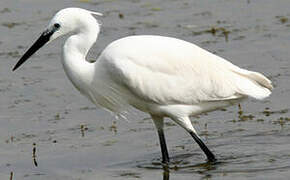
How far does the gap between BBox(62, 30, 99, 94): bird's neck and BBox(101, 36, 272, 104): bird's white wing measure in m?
0.22

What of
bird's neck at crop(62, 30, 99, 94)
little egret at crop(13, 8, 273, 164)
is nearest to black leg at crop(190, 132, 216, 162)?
little egret at crop(13, 8, 273, 164)

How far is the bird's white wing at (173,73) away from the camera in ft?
26.9

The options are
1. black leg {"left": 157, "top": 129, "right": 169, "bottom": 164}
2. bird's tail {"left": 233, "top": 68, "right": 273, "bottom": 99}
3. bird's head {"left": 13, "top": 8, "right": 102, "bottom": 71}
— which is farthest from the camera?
black leg {"left": 157, "top": 129, "right": 169, "bottom": 164}

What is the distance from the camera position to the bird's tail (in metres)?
8.65

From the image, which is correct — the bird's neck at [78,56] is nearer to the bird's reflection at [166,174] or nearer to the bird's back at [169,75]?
the bird's back at [169,75]

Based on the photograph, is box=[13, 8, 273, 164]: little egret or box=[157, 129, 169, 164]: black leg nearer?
box=[13, 8, 273, 164]: little egret

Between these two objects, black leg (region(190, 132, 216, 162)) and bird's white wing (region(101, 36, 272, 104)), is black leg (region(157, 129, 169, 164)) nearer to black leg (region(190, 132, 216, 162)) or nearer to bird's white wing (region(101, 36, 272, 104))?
black leg (region(190, 132, 216, 162))

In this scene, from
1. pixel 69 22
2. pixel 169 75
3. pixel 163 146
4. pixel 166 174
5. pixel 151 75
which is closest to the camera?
pixel 69 22

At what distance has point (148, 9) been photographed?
15188 mm

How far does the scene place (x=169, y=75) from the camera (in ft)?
27.7

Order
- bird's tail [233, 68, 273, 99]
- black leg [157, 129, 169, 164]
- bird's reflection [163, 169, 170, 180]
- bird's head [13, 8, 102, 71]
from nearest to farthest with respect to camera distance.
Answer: bird's head [13, 8, 102, 71] → bird's reflection [163, 169, 170, 180] → bird's tail [233, 68, 273, 99] → black leg [157, 129, 169, 164]

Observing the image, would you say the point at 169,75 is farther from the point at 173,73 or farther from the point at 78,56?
the point at 78,56

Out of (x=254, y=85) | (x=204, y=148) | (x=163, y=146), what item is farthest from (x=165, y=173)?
(x=254, y=85)

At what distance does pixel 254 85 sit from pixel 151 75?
120cm
